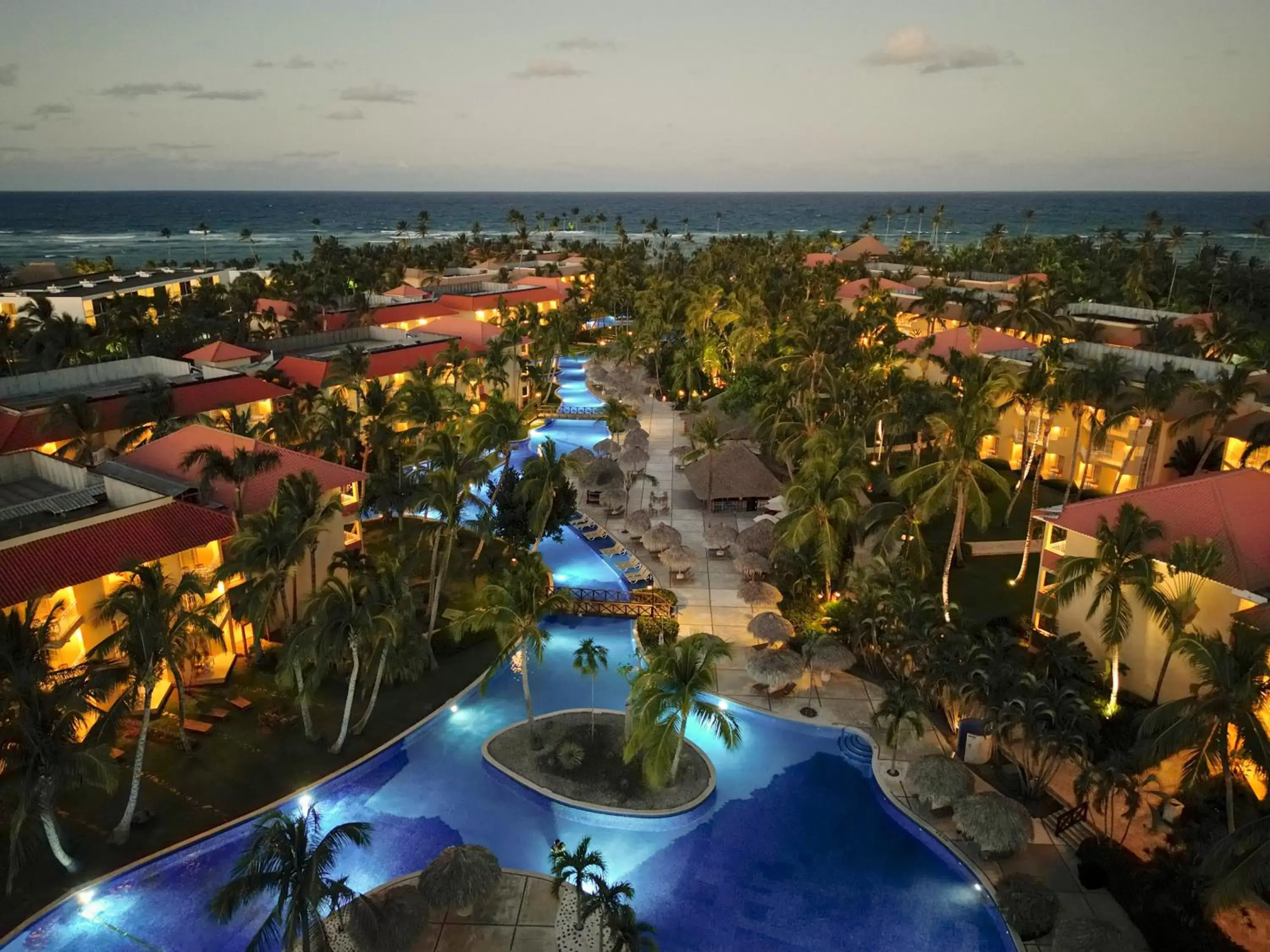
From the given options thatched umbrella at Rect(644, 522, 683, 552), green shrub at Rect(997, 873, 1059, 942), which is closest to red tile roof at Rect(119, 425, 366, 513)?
thatched umbrella at Rect(644, 522, 683, 552)

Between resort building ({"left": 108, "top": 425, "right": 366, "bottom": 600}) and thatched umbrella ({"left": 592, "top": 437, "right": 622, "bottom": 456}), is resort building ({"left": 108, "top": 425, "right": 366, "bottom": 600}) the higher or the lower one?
the higher one

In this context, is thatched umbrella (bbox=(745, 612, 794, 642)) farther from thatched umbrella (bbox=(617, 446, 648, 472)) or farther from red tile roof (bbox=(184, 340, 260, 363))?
red tile roof (bbox=(184, 340, 260, 363))

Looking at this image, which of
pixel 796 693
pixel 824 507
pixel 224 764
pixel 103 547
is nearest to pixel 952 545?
pixel 824 507

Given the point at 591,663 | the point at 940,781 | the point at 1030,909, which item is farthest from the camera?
the point at 591,663

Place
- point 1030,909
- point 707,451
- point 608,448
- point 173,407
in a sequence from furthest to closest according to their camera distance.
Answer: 1. point 608,448
2. point 707,451
3. point 173,407
4. point 1030,909

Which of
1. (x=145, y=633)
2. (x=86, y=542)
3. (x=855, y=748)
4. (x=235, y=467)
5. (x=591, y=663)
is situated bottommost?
(x=855, y=748)

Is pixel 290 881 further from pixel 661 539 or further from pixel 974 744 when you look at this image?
pixel 661 539

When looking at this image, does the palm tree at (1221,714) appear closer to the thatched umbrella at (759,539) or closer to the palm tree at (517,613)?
the palm tree at (517,613)

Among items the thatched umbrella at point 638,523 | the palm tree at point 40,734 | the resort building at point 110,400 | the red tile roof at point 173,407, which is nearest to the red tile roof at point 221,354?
the resort building at point 110,400
